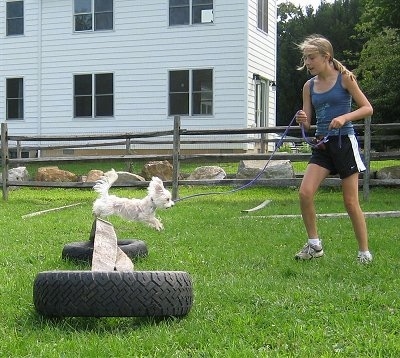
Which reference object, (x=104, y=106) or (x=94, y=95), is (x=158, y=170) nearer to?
(x=104, y=106)

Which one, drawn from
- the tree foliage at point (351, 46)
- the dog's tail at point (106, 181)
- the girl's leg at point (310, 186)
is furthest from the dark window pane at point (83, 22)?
the girl's leg at point (310, 186)

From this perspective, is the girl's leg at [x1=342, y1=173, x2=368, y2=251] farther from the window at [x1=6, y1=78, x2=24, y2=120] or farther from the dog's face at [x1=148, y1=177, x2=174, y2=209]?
the window at [x1=6, y1=78, x2=24, y2=120]

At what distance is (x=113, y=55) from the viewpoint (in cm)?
1984

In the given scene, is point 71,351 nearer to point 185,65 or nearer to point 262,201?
point 262,201

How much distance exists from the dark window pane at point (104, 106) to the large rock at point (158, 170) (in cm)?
583

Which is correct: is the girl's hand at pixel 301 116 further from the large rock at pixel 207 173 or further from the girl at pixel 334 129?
the large rock at pixel 207 173

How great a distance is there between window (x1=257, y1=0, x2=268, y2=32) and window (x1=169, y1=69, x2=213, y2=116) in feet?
7.87

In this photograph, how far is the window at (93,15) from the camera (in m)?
20.0

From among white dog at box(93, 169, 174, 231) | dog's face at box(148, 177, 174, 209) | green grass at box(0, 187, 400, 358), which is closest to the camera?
green grass at box(0, 187, 400, 358)

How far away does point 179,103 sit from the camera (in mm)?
19172

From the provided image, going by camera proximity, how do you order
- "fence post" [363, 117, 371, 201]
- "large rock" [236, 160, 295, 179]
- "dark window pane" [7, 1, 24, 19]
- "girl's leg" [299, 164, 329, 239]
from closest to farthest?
"girl's leg" [299, 164, 329, 239] < "fence post" [363, 117, 371, 201] < "large rock" [236, 160, 295, 179] < "dark window pane" [7, 1, 24, 19]

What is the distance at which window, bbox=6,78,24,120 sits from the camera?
21297 millimetres

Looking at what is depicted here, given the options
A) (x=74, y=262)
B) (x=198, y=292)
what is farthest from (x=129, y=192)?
(x=198, y=292)

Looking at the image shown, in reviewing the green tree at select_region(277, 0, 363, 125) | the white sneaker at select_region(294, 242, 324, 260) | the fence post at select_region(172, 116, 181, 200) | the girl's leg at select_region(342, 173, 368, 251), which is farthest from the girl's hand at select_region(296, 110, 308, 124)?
the green tree at select_region(277, 0, 363, 125)
